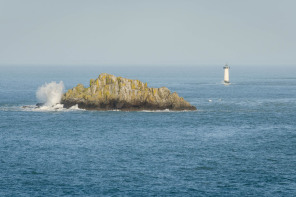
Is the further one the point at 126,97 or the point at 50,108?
the point at 50,108

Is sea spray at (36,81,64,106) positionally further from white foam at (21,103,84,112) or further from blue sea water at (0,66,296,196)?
blue sea water at (0,66,296,196)

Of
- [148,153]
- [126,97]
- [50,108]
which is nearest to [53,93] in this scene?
[50,108]

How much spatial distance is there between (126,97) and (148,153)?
1473 inches

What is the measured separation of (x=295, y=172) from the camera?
56.4 m

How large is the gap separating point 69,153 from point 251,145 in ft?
77.4

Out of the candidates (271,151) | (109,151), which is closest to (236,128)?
(271,151)

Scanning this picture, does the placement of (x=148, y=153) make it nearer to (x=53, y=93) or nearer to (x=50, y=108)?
(x=50, y=108)

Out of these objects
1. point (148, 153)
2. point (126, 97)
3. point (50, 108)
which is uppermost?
→ point (126, 97)

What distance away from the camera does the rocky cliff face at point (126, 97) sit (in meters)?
102

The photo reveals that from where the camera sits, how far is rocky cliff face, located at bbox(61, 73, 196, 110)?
102m

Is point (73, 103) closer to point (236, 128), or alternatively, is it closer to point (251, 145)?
point (236, 128)

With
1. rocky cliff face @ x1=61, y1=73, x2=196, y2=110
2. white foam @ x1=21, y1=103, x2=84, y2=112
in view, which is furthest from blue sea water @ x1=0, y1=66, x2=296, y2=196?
rocky cliff face @ x1=61, y1=73, x2=196, y2=110

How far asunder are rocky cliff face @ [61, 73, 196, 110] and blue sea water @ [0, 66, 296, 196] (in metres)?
2.70

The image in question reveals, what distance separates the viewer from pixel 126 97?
10238cm
